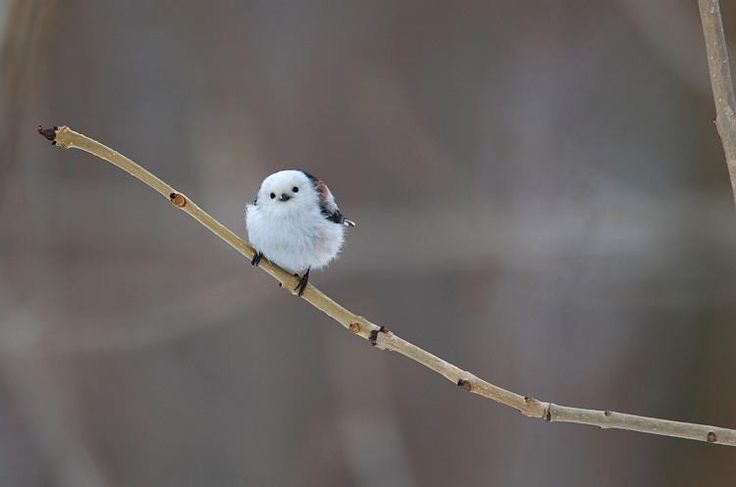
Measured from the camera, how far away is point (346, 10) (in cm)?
258

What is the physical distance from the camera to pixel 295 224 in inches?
45.6

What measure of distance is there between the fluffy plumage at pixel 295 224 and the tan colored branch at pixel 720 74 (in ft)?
1.81

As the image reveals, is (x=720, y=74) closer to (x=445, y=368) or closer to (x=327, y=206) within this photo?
(x=445, y=368)

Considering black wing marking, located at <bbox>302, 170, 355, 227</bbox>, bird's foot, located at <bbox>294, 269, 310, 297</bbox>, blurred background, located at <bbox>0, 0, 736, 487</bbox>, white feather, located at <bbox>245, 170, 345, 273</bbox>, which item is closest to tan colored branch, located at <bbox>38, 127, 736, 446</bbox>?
bird's foot, located at <bbox>294, 269, 310, 297</bbox>

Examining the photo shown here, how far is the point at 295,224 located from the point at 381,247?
144 centimetres

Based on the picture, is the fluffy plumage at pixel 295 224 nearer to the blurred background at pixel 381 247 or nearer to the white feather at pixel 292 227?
the white feather at pixel 292 227

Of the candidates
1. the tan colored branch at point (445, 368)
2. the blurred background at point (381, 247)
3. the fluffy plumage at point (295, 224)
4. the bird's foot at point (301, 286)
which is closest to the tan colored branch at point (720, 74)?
the tan colored branch at point (445, 368)

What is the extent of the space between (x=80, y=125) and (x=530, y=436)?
155 cm

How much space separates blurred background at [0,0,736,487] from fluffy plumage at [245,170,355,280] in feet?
4.03

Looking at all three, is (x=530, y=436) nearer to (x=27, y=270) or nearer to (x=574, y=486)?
(x=574, y=486)

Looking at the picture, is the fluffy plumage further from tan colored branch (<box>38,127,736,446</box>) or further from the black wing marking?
tan colored branch (<box>38,127,736,446</box>)

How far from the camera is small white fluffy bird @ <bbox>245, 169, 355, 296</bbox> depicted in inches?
44.4

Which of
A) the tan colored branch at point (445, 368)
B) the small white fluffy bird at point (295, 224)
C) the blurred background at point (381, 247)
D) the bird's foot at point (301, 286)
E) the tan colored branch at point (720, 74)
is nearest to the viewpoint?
the tan colored branch at point (720, 74)

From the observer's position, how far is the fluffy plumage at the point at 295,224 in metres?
1.13
